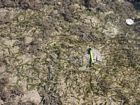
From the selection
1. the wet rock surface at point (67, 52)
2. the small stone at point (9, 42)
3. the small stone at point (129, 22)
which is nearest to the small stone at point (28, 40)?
the wet rock surface at point (67, 52)

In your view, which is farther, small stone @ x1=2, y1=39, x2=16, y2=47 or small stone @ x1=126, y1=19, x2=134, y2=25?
small stone @ x1=126, y1=19, x2=134, y2=25

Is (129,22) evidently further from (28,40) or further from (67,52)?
(28,40)

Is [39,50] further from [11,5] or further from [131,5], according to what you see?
[131,5]

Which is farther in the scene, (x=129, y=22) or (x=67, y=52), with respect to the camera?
(x=129, y=22)

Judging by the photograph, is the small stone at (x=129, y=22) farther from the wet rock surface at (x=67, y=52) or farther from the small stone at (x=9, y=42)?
the small stone at (x=9, y=42)

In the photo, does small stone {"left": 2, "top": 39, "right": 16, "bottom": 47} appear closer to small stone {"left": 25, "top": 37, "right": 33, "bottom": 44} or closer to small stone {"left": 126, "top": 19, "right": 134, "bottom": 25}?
small stone {"left": 25, "top": 37, "right": 33, "bottom": 44}

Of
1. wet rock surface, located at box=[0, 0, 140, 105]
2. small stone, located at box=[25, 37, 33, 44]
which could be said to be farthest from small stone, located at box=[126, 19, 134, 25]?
small stone, located at box=[25, 37, 33, 44]

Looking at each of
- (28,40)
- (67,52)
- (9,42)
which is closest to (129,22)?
(67,52)

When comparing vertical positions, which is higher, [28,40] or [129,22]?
[129,22]

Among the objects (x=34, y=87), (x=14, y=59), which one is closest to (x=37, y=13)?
(x=14, y=59)

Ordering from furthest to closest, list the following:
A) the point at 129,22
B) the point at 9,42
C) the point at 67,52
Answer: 1. the point at 129,22
2. the point at 9,42
3. the point at 67,52
